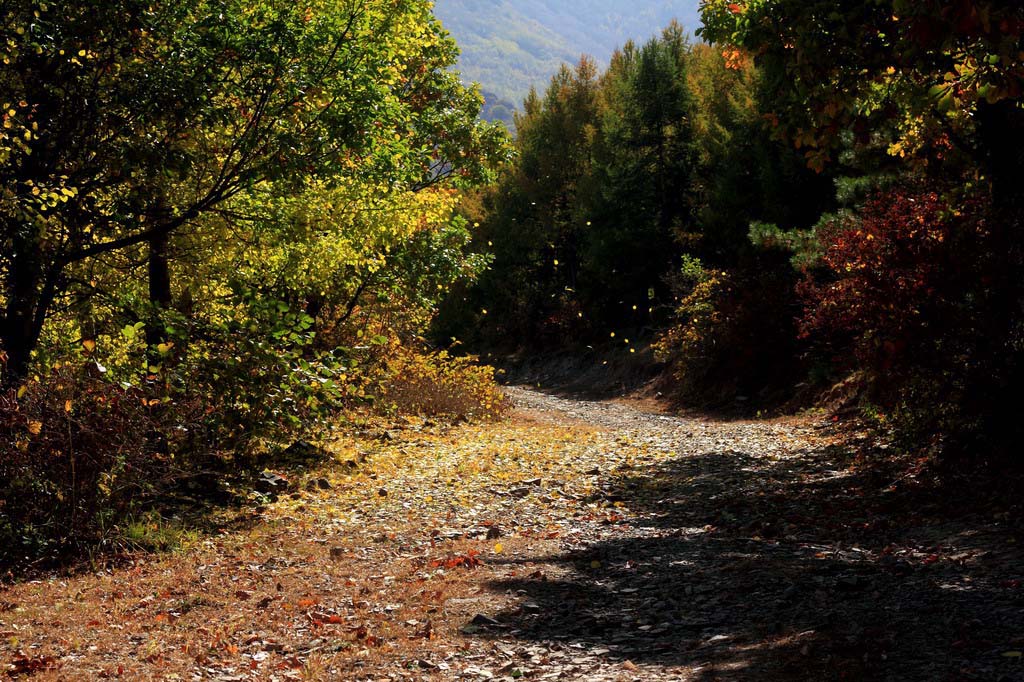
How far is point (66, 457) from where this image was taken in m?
8.38

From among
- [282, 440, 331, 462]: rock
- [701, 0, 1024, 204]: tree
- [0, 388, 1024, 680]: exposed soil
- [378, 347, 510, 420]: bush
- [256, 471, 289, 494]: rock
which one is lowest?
[0, 388, 1024, 680]: exposed soil

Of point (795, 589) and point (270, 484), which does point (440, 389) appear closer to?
point (270, 484)

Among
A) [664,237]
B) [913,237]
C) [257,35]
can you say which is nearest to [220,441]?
[257,35]

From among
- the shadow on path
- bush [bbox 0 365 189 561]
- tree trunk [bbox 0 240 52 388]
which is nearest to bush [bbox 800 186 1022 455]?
the shadow on path

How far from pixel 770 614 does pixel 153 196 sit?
840cm

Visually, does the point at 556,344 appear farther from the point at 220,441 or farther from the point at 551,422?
the point at 220,441

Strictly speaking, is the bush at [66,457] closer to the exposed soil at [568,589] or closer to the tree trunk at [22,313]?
the exposed soil at [568,589]

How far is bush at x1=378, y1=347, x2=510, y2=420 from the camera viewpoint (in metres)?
19.4

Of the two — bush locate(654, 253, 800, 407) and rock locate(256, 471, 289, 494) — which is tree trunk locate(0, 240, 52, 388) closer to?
rock locate(256, 471, 289, 494)

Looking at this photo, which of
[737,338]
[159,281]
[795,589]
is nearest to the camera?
[795,589]

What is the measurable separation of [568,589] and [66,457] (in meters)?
5.26

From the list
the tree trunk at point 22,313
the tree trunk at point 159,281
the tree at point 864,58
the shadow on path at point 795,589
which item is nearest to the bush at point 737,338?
the shadow on path at point 795,589

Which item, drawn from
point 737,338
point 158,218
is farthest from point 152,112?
point 737,338

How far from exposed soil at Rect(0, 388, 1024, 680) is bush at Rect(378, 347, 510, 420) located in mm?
7039
